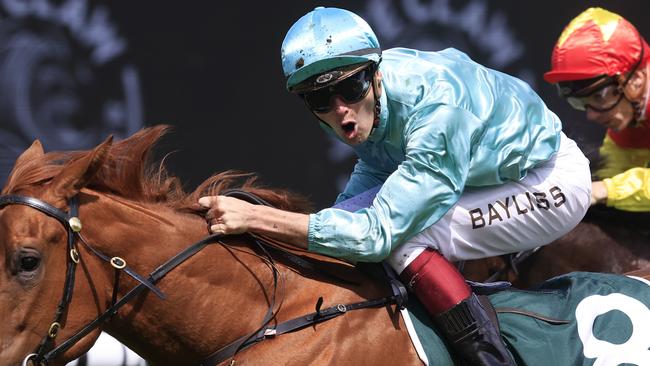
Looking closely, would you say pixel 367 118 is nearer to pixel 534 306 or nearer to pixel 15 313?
pixel 534 306

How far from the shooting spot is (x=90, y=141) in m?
5.11

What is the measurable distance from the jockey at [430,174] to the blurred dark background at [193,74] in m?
1.88

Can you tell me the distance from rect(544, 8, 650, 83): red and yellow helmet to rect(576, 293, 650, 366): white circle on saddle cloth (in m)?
1.57

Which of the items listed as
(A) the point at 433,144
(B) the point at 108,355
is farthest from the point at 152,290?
(B) the point at 108,355

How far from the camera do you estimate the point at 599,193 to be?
3988mm

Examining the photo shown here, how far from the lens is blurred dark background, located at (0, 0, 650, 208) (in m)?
4.99

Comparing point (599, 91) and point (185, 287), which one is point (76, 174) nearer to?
point (185, 287)

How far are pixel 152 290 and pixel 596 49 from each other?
2484 mm

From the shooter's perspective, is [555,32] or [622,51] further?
[555,32]

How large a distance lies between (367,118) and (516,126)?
468 millimetres

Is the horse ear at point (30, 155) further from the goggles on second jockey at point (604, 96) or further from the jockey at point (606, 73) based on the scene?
the goggles on second jockey at point (604, 96)

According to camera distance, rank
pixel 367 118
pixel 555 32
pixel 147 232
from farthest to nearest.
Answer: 1. pixel 555 32
2. pixel 367 118
3. pixel 147 232

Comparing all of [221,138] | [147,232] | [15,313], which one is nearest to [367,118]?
[147,232]

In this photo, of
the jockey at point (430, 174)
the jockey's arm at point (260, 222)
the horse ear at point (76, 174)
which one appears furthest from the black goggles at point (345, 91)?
the horse ear at point (76, 174)
